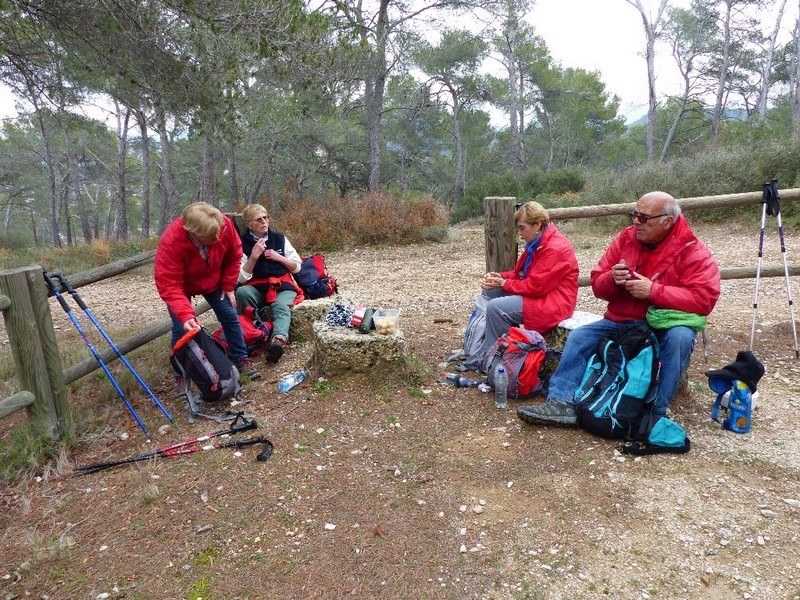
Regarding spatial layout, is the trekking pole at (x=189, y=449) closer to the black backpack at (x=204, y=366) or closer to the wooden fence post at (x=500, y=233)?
the black backpack at (x=204, y=366)

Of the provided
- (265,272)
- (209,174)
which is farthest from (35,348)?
(209,174)

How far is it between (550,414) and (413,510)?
1202 mm

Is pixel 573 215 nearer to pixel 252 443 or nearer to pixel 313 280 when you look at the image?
pixel 313 280

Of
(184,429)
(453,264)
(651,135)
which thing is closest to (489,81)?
(651,135)

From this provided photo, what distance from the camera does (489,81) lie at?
24953 mm

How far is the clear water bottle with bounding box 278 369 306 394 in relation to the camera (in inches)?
158

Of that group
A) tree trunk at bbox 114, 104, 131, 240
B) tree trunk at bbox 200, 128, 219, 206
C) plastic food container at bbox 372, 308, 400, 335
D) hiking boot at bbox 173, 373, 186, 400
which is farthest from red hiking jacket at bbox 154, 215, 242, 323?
tree trunk at bbox 114, 104, 131, 240

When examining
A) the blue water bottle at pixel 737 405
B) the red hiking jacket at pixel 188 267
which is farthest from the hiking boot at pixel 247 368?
the blue water bottle at pixel 737 405

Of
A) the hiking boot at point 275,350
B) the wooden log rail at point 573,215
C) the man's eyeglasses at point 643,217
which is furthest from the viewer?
the hiking boot at point 275,350

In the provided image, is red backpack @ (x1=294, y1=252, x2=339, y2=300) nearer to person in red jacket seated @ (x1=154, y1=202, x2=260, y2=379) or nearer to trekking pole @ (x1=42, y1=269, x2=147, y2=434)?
person in red jacket seated @ (x1=154, y1=202, x2=260, y2=379)

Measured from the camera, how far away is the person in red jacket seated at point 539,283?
3.84 metres

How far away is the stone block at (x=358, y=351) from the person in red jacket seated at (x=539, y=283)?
0.81m

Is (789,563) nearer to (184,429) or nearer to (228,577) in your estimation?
(228,577)

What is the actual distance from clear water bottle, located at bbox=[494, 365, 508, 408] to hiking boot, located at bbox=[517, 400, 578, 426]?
283mm
